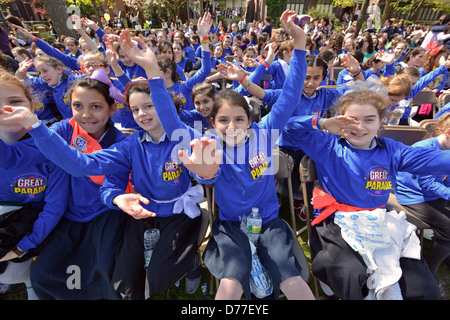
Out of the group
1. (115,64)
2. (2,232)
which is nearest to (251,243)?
(2,232)

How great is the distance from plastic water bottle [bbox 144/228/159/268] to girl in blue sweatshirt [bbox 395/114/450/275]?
2519 mm

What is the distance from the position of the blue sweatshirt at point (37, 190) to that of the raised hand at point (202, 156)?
1261mm

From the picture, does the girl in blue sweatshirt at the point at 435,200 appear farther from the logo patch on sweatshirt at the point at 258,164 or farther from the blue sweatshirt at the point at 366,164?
the logo patch on sweatshirt at the point at 258,164

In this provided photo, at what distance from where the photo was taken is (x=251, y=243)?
1.83 metres

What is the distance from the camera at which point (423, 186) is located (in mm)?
2131

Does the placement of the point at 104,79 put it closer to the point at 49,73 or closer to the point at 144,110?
the point at 144,110

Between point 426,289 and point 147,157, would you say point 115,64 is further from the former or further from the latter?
point 426,289

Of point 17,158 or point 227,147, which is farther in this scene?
point 227,147

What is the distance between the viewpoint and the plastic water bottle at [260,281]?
65.4 inches

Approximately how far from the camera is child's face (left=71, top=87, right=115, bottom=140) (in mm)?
1986

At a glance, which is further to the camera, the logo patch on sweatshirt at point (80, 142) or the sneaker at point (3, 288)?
the sneaker at point (3, 288)

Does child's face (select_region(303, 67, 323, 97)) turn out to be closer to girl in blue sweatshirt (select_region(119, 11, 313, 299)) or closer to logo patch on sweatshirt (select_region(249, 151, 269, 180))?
girl in blue sweatshirt (select_region(119, 11, 313, 299))

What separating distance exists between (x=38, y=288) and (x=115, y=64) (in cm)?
A: 257

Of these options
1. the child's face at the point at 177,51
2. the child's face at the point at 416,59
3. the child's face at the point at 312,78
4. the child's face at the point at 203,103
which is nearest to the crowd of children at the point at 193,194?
the child's face at the point at 312,78
